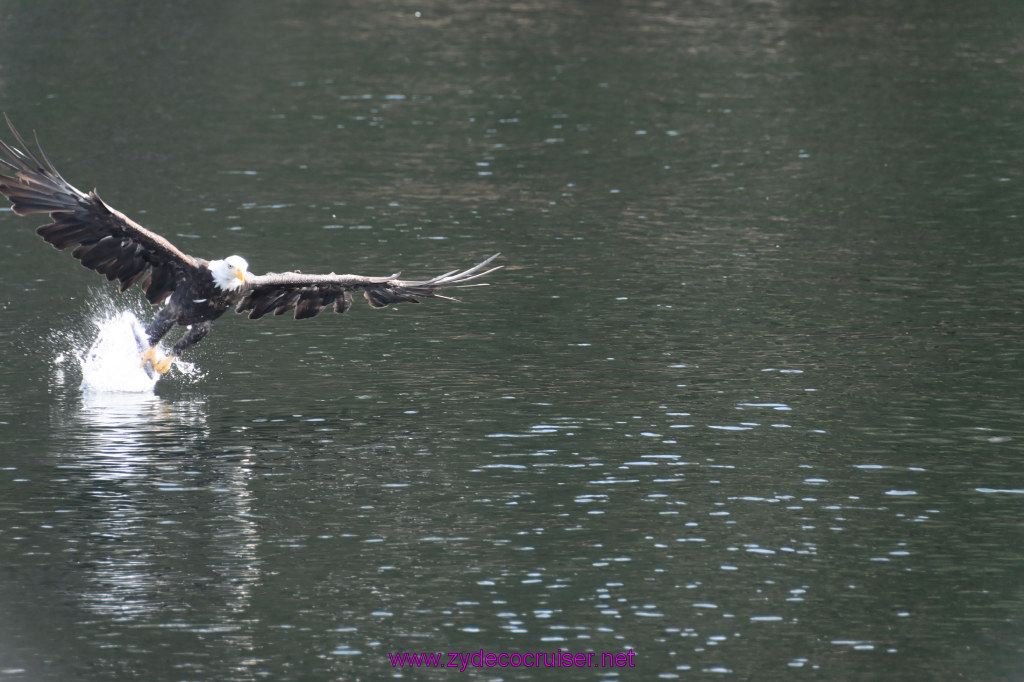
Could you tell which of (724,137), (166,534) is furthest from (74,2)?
(166,534)

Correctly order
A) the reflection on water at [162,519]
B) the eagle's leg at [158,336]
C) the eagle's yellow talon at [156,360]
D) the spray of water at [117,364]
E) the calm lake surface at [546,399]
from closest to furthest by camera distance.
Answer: the calm lake surface at [546,399] → the reflection on water at [162,519] → the eagle's leg at [158,336] → the eagle's yellow talon at [156,360] → the spray of water at [117,364]

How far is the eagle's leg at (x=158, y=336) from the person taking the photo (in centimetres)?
1780

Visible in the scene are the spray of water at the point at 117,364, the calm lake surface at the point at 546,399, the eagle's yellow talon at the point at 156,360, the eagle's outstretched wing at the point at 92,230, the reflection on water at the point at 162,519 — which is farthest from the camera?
the spray of water at the point at 117,364

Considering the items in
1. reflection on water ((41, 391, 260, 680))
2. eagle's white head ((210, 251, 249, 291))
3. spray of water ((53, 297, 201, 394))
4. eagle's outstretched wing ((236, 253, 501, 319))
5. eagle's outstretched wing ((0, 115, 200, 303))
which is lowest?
reflection on water ((41, 391, 260, 680))

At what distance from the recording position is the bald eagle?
16.1 m

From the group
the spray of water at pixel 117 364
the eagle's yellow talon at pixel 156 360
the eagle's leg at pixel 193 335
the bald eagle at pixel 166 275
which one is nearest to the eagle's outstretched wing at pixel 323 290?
the bald eagle at pixel 166 275

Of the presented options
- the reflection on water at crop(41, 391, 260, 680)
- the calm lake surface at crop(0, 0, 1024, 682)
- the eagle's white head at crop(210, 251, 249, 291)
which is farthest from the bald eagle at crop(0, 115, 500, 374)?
the reflection on water at crop(41, 391, 260, 680)

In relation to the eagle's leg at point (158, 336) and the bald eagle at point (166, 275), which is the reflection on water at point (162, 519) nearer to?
the eagle's leg at point (158, 336)

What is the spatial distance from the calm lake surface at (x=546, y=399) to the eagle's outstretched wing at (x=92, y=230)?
50.2 inches

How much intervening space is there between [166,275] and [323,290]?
1.55 m

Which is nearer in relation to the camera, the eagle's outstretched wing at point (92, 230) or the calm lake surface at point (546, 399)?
the calm lake surface at point (546, 399)

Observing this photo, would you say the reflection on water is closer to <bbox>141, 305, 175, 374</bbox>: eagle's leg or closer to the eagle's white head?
<bbox>141, 305, 175, 374</bbox>: eagle's leg

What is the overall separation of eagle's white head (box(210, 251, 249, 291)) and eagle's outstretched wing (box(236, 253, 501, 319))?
8.5 inches

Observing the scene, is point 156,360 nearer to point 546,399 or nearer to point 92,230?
point 92,230
